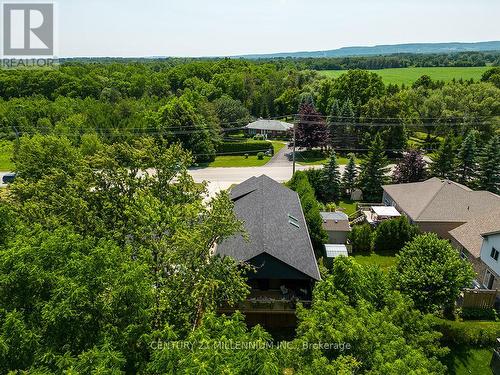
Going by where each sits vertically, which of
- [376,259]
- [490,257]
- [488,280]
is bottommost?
[376,259]

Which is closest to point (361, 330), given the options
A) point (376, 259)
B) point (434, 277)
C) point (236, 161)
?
point (434, 277)

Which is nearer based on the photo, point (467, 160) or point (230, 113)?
point (467, 160)

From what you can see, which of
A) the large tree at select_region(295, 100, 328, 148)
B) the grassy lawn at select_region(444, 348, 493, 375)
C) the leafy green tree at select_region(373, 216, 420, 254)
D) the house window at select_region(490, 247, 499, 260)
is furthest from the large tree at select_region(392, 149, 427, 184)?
the grassy lawn at select_region(444, 348, 493, 375)

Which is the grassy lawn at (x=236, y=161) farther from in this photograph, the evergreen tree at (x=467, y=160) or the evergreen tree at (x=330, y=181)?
the evergreen tree at (x=467, y=160)

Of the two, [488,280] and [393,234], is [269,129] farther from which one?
[488,280]

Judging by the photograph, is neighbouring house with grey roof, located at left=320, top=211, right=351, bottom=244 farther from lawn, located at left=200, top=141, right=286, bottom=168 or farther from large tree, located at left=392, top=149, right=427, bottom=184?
lawn, located at left=200, top=141, right=286, bottom=168

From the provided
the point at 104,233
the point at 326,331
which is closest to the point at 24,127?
the point at 104,233

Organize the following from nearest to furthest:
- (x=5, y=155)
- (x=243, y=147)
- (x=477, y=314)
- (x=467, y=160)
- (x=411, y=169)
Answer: (x=477, y=314), (x=411, y=169), (x=467, y=160), (x=5, y=155), (x=243, y=147)
